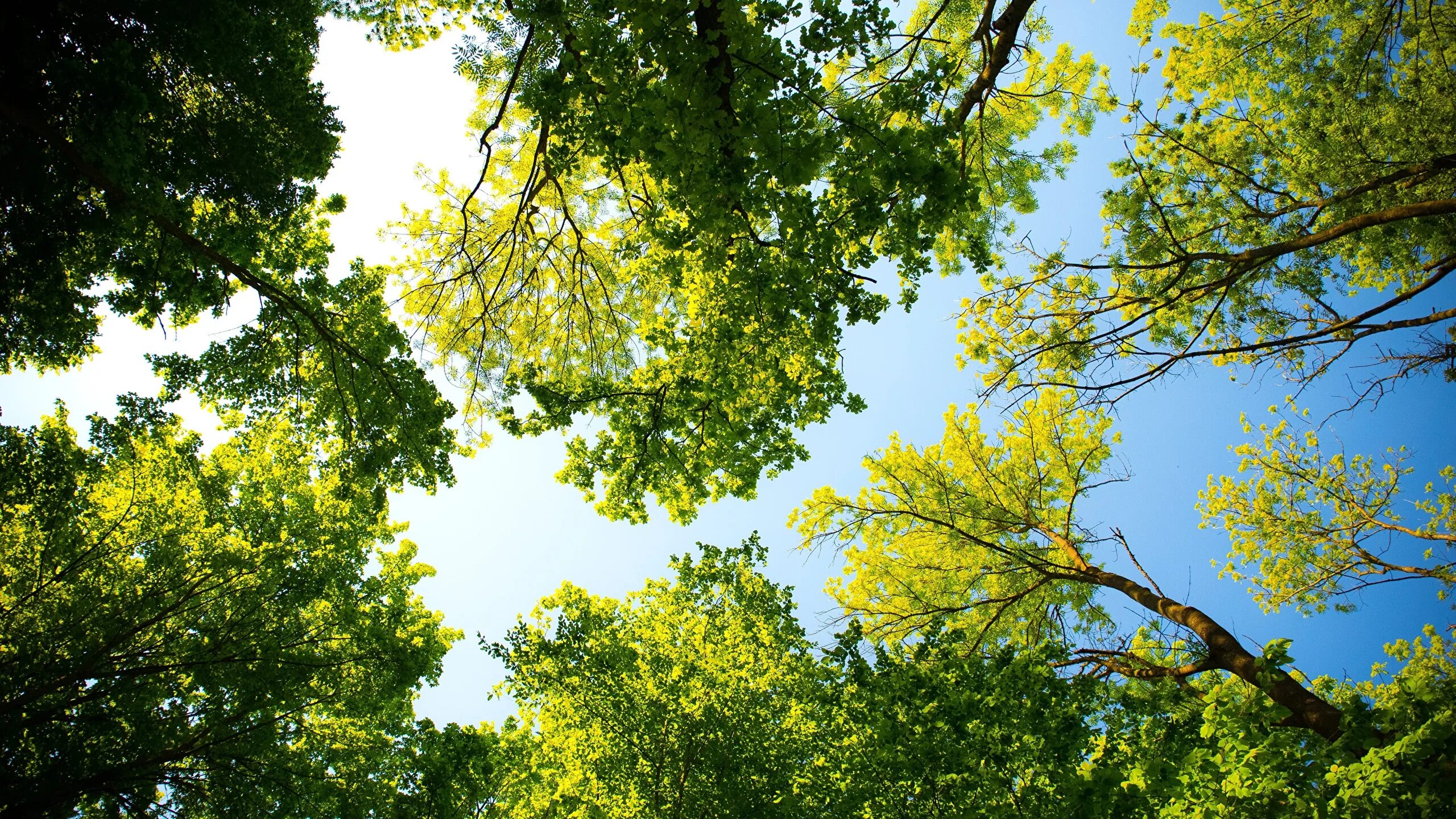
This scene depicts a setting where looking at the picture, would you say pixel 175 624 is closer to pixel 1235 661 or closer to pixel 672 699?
pixel 672 699

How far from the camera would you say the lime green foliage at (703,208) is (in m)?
4.01

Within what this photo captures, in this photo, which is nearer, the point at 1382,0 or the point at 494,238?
the point at 1382,0

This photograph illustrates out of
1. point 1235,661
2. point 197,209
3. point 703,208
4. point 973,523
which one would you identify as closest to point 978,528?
point 973,523

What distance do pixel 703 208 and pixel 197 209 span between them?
5000 mm

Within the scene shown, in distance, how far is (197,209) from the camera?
550 cm

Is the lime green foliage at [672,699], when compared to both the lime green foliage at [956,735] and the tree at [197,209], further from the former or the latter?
the tree at [197,209]

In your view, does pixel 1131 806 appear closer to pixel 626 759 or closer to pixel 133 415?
pixel 626 759

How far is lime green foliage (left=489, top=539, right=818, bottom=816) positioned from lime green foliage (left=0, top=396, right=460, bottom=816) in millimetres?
2490

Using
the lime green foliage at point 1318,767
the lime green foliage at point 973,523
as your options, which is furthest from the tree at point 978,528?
the lime green foliage at point 1318,767

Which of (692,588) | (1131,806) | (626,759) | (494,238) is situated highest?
(494,238)

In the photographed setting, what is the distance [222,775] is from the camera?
622cm

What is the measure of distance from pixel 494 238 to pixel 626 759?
258 inches

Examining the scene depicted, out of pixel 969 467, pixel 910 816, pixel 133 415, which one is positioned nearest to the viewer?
pixel 910 816

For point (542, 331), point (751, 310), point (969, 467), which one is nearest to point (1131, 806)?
point (751, 310)
